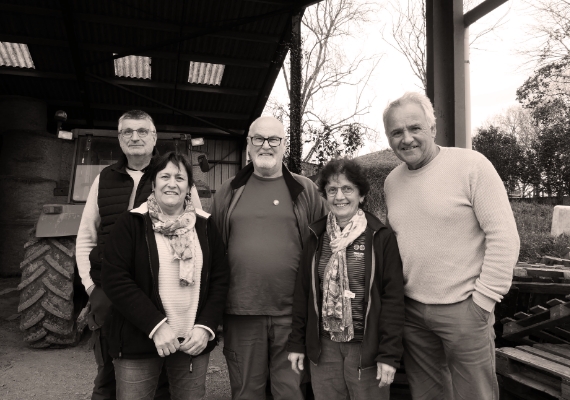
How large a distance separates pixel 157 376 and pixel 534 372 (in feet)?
7.14

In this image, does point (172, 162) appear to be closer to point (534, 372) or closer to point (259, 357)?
point (259, 357)

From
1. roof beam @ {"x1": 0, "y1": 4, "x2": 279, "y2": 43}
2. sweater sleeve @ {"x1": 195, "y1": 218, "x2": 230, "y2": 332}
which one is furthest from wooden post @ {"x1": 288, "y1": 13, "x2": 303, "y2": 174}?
sweater sleeve @ {"x1": 195, "y1": 218, "x2": 230, "y2": 332}

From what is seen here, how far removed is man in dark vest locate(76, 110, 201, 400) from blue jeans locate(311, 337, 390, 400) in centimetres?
100

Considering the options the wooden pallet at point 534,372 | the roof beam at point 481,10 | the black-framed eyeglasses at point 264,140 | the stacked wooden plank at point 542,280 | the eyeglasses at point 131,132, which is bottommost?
the wooden pallet at point 534,372

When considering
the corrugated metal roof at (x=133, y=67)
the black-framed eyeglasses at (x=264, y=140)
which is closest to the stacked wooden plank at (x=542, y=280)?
the black-framed eyeglasses at (x=264, y=140)

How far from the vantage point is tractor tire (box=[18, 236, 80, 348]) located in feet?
13.3

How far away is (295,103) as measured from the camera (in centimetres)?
844

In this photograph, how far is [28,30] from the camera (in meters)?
8.62

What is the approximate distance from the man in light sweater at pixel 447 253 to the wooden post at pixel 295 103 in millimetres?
5550

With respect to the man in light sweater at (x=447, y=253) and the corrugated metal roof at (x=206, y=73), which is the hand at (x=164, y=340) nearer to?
the man in light sweater at (x=447, y=253)

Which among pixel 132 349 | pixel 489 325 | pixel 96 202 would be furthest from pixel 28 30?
pixel 489 325

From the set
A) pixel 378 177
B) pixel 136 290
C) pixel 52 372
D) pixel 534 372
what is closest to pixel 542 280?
pixel 534 372

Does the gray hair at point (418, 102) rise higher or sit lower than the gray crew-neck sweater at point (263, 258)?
higher

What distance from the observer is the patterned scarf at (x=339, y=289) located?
201cm
